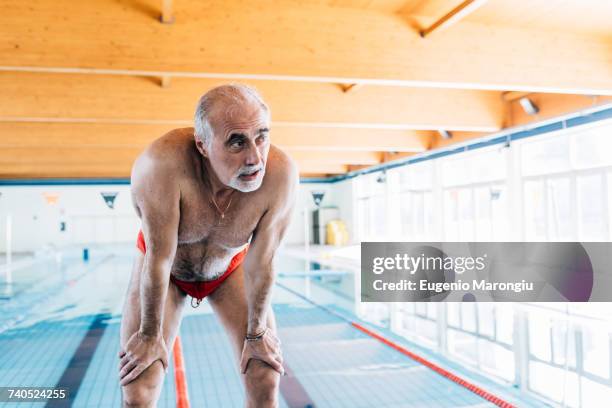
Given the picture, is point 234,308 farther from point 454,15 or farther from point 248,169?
point 454,15

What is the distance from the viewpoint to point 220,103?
1.68m

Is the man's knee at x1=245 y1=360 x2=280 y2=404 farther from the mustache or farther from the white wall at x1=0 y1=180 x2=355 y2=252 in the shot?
the white wall at x1=0 y1=180 x2=355 y2=252

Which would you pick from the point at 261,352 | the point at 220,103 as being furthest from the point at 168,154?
the point at 261,352

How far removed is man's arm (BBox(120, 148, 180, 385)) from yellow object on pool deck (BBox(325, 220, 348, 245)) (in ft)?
61.1

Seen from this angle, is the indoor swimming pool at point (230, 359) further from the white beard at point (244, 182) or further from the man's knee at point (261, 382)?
the white beard at point (244, 182)

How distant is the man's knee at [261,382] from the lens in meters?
2.13

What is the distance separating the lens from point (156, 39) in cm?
463

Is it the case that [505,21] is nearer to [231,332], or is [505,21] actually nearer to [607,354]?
[607,354]

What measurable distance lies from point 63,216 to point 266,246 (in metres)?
21.5

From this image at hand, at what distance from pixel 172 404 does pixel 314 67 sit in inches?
130

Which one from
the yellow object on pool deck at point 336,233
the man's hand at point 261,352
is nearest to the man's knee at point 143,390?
the man's hand at point 261,352

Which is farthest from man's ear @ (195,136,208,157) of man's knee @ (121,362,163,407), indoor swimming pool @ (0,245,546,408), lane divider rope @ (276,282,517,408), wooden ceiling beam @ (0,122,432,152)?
wooden ceiling beam @ (0,122,432,152)

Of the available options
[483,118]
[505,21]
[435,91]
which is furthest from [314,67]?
[483,118]

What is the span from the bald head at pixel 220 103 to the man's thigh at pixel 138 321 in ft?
2.44
